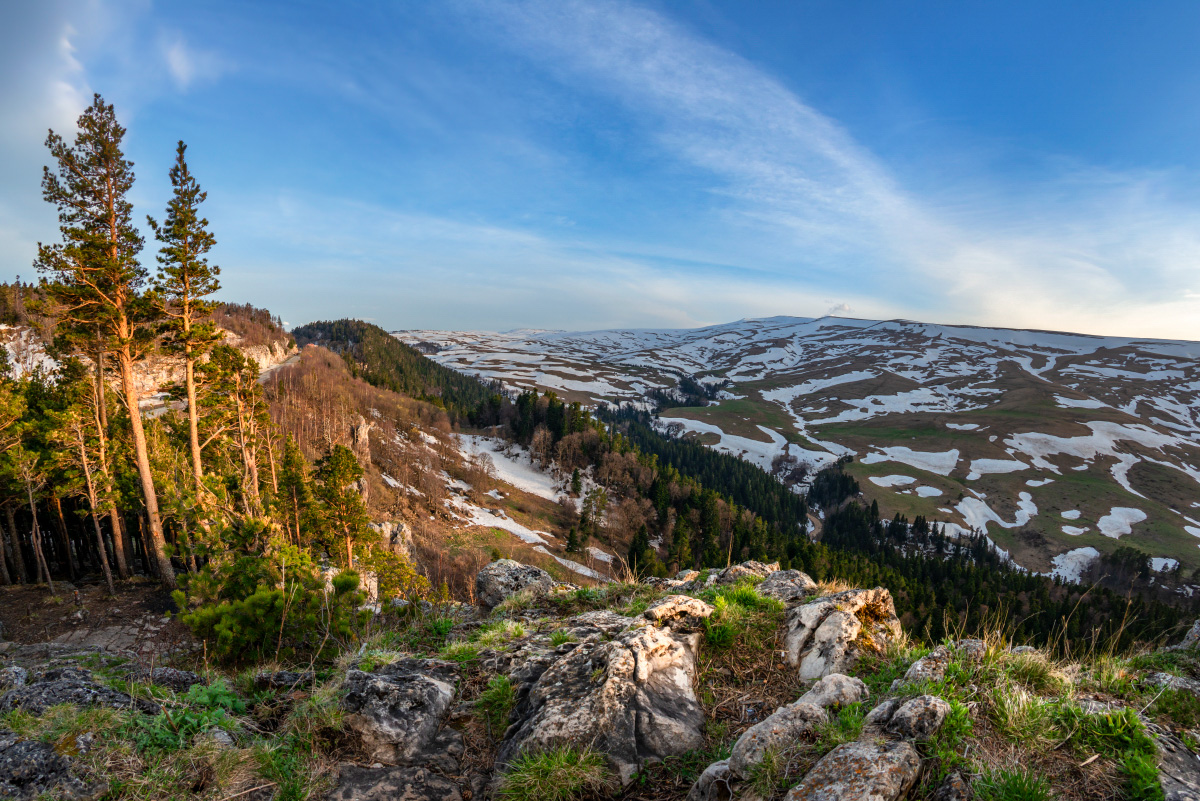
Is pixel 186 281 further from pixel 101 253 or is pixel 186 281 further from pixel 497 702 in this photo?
pixel 497 702

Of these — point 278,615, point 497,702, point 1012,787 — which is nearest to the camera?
point 1012,787

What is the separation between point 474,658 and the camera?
23.6 feet

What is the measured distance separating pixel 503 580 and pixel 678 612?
10.8 m

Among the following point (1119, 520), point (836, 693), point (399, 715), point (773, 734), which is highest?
point (773, 734)

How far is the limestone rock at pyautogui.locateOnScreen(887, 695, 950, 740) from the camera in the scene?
3951mm

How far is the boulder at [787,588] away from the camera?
28.1 feet

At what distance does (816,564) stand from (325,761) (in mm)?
75100

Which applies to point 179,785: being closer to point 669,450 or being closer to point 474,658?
point 474,658

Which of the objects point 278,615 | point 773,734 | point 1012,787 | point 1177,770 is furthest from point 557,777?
point 278,615

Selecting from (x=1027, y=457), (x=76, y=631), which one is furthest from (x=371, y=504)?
(x=1027, y=457)

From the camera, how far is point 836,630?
6703mm

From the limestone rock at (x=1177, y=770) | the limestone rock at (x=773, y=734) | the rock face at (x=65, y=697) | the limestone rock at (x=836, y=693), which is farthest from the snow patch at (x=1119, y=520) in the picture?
the rock face at (x=65, y=697)

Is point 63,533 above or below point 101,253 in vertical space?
below

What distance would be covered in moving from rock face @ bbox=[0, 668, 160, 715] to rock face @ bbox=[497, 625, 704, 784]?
4.19 meters
